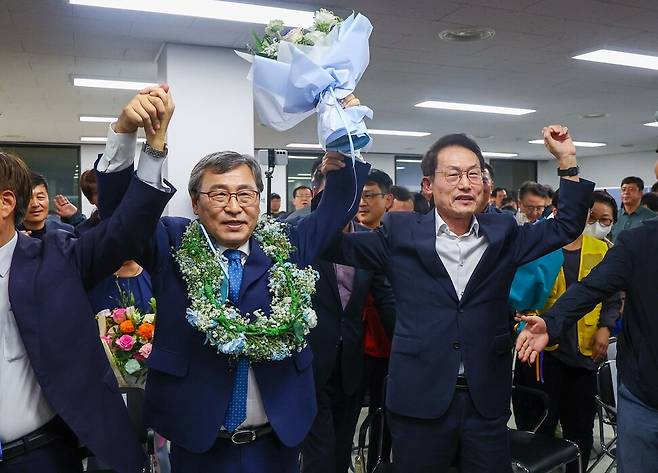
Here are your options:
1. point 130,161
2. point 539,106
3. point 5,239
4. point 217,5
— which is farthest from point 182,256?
point 539,106

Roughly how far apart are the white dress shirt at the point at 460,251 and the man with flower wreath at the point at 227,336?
581mm

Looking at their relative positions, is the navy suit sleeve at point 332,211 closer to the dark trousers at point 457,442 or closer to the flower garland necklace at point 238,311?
the flower garland necklace at point 238,311

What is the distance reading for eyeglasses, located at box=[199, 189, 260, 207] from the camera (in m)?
1.67

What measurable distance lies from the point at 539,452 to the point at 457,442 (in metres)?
0.76

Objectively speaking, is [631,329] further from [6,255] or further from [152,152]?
[6,255]

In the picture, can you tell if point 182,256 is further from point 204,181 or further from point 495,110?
point 495,110

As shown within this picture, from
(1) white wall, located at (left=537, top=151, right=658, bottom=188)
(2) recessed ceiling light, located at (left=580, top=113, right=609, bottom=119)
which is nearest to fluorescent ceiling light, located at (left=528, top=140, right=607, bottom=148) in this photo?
(1) white wall, located at (left=537, top=151, right=658, bottom=188)

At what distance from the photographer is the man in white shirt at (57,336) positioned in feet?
4.59

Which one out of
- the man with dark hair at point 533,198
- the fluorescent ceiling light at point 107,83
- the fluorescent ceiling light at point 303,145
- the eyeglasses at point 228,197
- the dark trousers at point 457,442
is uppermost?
the fluorescent ceiling light at point 303,145

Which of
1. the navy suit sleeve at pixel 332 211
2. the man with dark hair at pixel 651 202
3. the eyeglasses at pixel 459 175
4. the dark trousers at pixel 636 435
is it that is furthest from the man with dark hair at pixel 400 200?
the navy suit sleeve at pixel 332 211

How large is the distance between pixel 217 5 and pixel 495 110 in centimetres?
581

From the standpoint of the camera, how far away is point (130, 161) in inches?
56.7

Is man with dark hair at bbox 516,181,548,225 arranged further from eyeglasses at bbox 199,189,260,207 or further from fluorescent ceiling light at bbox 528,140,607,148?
fluorescent ceiling light at bbox 528,140,607,148

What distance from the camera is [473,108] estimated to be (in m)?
9.44
